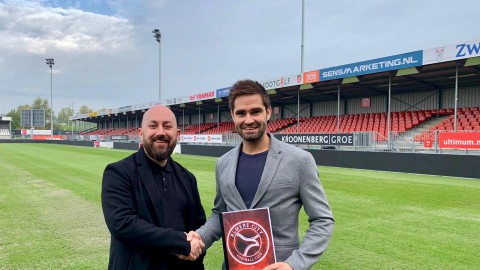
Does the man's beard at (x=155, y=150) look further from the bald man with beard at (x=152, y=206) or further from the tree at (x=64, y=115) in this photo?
the tree at (x=64, y=115)

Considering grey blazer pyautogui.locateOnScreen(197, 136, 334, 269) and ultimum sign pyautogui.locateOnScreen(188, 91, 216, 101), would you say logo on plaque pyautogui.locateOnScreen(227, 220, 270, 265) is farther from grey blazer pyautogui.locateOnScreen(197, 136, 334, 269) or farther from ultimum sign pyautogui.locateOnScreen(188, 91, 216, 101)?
ultimum sign pyautogui.locateOnScreen(188, 91, 216, 101)

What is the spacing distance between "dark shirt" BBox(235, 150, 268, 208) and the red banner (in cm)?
1192

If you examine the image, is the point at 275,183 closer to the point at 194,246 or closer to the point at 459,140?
the point at 194,246

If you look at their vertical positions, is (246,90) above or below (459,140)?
above

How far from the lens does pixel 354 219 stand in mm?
6156

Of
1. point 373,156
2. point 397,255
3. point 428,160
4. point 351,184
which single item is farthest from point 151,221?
point 373,156

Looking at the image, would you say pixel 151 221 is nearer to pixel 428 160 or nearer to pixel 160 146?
pixel 160 146

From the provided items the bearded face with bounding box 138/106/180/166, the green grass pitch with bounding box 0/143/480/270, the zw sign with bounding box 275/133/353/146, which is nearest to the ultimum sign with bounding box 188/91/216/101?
the zw sign with bounding box 275/133/353/146

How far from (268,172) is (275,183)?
64mm

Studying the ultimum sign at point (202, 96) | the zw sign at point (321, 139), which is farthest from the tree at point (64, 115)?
the zw sign at point (321, 139)

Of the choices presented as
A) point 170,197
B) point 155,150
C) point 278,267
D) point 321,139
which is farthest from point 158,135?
point 321,139

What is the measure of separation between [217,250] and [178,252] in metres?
2.95

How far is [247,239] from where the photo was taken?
171 cm

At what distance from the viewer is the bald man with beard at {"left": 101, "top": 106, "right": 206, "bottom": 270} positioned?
183 cm
